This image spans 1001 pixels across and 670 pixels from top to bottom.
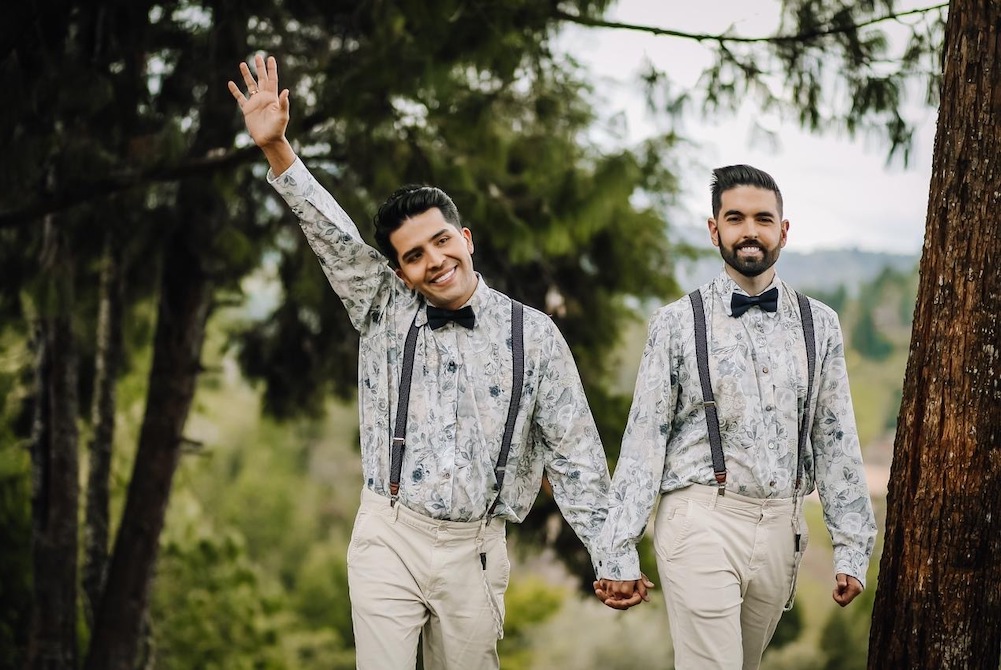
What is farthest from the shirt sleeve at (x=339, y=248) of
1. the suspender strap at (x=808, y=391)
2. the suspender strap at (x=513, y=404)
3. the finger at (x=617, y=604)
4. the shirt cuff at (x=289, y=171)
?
the suspender strap at (x=808, y=391)

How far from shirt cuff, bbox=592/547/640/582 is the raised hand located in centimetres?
140

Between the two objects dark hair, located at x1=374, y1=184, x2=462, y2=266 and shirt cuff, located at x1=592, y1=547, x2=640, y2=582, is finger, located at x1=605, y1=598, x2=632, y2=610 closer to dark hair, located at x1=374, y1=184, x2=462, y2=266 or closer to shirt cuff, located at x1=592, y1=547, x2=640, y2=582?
shirt cuff, located at x1=592, y1=547, x2=640, y2=582

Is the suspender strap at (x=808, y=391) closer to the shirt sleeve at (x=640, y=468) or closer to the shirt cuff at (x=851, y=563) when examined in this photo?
the shirt cuff at (x=851, y=563)

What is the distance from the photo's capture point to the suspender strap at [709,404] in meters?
2.99

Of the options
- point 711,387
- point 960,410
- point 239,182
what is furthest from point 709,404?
point 239,182

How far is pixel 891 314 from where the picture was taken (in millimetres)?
37000

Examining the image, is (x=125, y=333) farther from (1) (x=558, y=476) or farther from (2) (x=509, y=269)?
(1) (x=558, y=476)

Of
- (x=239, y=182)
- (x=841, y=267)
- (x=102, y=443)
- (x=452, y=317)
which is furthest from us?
(x=841, y=267)

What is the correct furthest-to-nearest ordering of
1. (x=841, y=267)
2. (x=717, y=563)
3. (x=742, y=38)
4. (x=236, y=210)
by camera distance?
(x=841, y=267), (x=236, y=210), (x=742, y=38), (x=717, y=563)

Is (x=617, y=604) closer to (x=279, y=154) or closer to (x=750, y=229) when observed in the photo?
(x=750, y=229)

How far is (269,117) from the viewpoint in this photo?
3119 mm

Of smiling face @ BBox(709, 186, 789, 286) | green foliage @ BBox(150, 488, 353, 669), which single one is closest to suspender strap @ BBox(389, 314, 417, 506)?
smiling face @ BBox(709, 186, 789, 286)

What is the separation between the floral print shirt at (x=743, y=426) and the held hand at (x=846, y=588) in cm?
2

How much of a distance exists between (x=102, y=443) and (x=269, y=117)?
6318 millimetres
